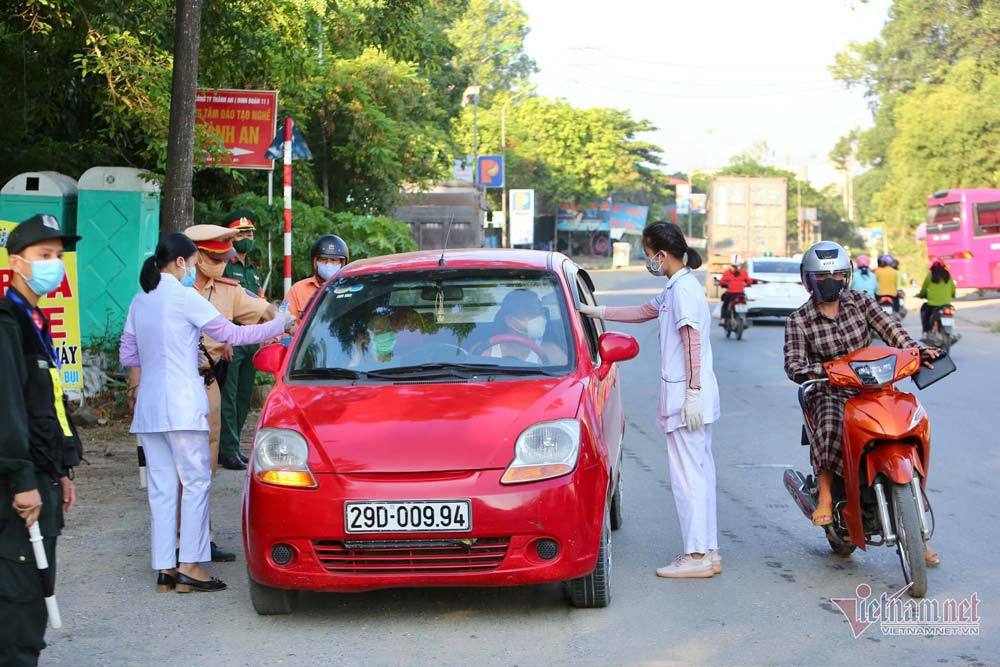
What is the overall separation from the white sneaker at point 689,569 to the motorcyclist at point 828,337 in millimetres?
615

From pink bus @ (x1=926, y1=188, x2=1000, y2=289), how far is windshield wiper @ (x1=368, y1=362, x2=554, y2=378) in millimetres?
37466

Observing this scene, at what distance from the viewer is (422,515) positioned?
5414mm

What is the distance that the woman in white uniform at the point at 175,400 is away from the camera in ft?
20.5

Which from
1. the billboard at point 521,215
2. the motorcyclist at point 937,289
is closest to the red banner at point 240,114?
the motorcyclist at point 937,289

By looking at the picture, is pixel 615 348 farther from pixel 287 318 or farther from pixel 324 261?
pixel 324 261

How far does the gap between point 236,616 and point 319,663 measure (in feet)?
3.11

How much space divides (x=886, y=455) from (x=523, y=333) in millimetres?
1851

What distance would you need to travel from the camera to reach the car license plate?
5410 mm

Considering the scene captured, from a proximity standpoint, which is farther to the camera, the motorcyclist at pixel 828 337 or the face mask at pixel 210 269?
the face mask at pixel 210 269

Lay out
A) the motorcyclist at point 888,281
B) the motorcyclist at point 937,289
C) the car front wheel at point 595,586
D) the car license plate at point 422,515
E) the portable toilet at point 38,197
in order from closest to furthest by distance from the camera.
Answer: the car license plate at point 422,515 < the car front wheel at point 595,586 < the portable toilet at point 38,197 < the motorcyclist at point 937,289 < the motorcyclist at point 888,281

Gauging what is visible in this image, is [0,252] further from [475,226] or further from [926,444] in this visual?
[475,226]

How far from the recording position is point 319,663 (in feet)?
17.0

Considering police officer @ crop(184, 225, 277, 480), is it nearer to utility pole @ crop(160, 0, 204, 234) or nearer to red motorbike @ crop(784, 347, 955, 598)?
red motorbike @ crop(784, 347, 955, 598)

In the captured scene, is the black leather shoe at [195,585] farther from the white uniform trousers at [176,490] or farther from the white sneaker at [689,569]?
the white sneaker at [689,569]
